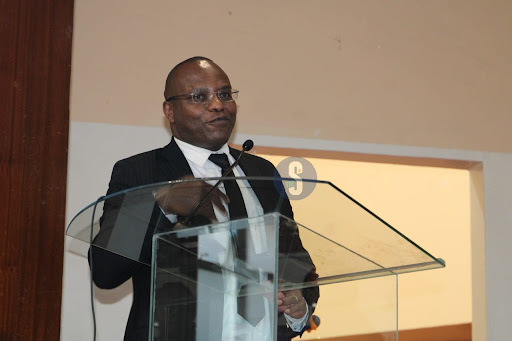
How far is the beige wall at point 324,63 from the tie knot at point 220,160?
3.49 ft

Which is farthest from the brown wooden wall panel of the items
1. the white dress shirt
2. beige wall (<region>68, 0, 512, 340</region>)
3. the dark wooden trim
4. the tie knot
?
the dark wooden trim

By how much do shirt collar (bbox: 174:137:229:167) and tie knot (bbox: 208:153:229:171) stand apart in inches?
2.0

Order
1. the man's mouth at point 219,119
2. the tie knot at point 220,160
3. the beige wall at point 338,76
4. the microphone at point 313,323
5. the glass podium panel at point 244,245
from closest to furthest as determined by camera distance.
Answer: the glass podium panel at point 244,245 < the microphone at point 313,323 < the tie knot at point 220,160 < the man's mouth at point 219,119 < the beige wall at point 338,76

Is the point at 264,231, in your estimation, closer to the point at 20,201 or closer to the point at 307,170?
the point at 307,170

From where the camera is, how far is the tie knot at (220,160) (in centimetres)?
186

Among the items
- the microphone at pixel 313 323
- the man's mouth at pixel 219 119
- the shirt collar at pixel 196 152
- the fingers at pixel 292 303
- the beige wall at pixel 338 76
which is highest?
the beige wall at pixel 338 76

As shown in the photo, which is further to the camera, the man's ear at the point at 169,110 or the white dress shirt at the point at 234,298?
the man's ear at the point at 169,110

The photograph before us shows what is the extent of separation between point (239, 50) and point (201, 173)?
4.28 feet

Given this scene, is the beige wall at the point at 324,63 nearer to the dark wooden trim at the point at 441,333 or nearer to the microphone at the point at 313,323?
the dark wooden trim at the point at 441,333

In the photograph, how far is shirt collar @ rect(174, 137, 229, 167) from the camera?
6.48 ft

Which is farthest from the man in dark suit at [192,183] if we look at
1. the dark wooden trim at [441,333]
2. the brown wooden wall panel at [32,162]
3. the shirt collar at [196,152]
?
the dark wooden trim at [441,333]

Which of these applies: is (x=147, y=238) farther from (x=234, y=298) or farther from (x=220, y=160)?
(x=220, y=160)

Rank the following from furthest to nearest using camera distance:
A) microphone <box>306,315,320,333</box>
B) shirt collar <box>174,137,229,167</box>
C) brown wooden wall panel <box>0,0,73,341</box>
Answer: brown wooden wall panel <box>0,0,73,341</box>
shirt collar <box>174,137,229,167</box>
microphone <box>306,315,320,333</box>

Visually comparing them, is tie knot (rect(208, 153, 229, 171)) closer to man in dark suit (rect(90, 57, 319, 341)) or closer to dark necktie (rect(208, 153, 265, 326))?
man in dark suit (rect(90, 57, 319, 341))
